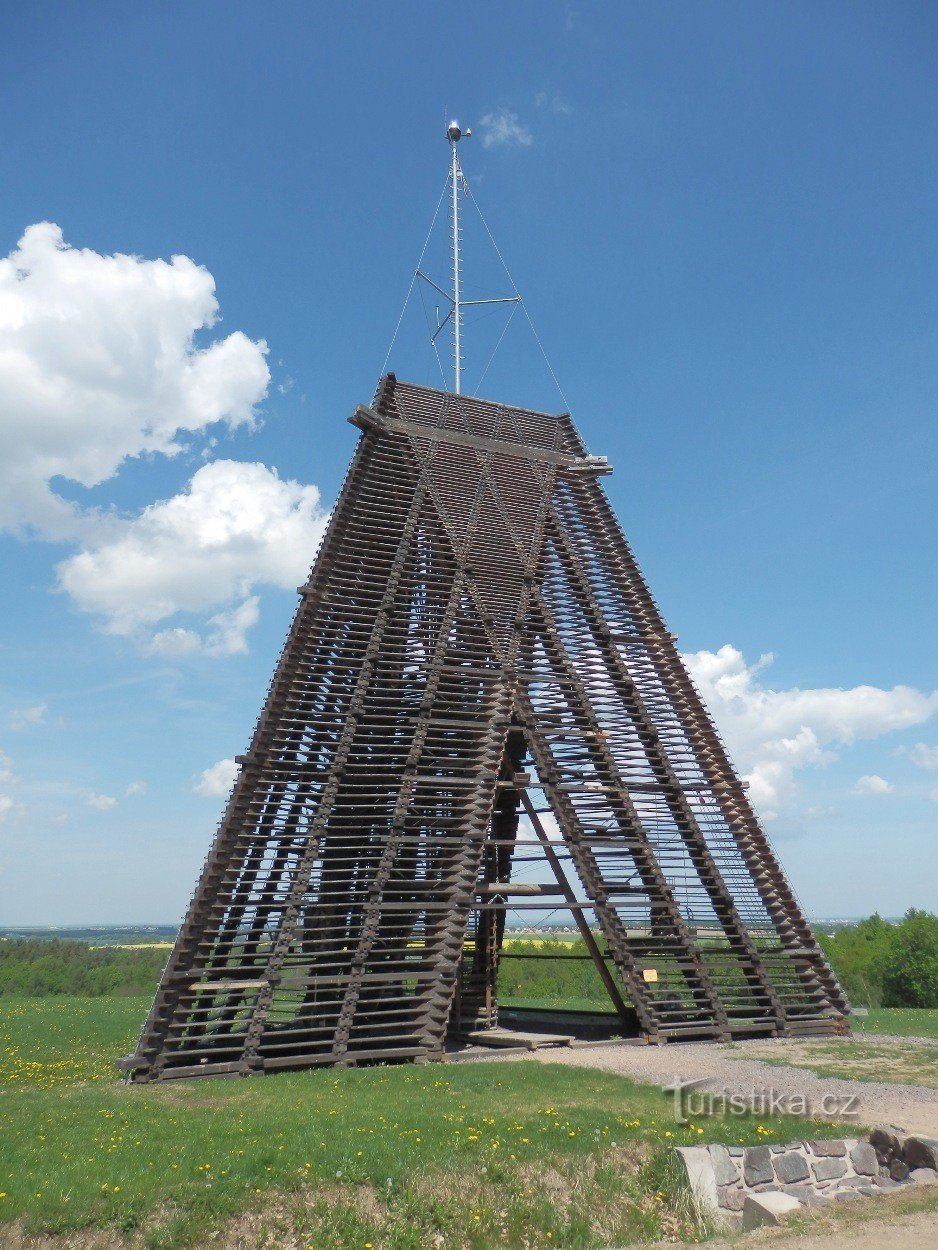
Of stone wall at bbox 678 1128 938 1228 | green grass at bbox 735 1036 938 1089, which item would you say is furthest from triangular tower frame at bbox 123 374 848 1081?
stone wall at bbox 678 1128 938 1228

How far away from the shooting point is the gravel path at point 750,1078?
12.6 metres

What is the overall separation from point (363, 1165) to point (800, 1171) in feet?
17.5

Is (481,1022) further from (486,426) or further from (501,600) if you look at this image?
(486,426)

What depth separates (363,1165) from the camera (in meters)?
9.88

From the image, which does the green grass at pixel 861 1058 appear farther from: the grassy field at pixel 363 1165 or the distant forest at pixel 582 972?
the distant forest at pixel 582 972

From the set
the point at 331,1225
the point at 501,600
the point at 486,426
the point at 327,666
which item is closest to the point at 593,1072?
the point at 331,1225

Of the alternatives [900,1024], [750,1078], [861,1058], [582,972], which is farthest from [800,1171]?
[582,972]

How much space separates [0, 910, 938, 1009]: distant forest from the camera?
1715 inches

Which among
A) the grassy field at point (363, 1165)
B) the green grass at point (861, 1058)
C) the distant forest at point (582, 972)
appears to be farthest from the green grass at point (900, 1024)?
the grassy field at point (363, 1165)

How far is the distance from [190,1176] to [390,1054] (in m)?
7.99

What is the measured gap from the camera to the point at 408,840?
18516 mm

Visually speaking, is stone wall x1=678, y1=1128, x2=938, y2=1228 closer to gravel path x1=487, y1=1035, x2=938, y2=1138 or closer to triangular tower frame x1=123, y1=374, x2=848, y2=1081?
gravel path x1=487, y1=1035, x2=938, y2=1138

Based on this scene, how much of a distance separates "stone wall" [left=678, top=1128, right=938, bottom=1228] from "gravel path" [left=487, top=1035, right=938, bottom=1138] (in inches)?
43.0

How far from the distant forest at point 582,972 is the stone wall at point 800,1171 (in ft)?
56.9
